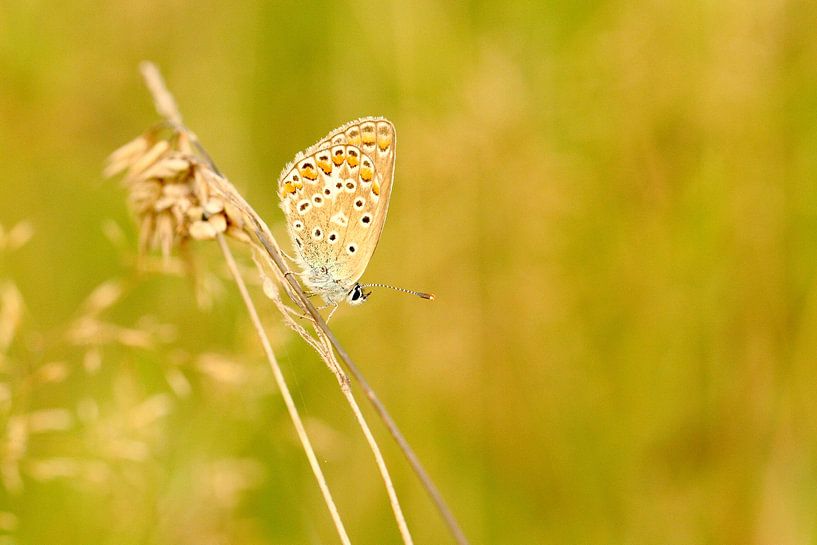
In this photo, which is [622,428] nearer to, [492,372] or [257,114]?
[492,372]

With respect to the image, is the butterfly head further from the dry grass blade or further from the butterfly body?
the dry grass blade

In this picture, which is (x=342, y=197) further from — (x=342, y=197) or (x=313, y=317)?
(x=313, y=317)

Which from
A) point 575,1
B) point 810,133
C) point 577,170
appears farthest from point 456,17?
point 810,133

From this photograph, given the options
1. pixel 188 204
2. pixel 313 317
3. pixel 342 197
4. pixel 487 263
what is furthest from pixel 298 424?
pixel 487 263

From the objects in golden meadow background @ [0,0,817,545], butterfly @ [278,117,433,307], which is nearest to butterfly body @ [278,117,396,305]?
butterfly @ [278,117,433,307]

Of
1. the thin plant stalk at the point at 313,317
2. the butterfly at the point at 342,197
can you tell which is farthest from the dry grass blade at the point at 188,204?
the butterfly at the point at 342,197

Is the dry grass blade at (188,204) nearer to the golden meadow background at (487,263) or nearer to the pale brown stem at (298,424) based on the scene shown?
the pale brown stem at (298,424)
